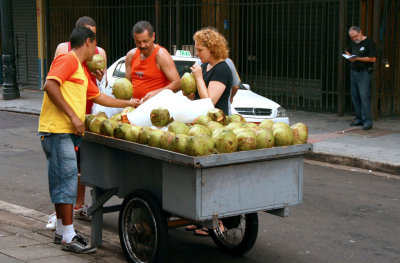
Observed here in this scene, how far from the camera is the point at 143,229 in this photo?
213 inches

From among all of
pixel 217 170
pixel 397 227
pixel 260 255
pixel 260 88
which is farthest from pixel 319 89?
pixel 217 170

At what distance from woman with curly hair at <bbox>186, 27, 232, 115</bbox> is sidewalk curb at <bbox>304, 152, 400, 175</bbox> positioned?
Answer: 4.32m

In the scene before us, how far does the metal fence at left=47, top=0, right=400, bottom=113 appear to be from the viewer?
593 inches

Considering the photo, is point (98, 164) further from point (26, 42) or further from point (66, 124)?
point (26, 42)

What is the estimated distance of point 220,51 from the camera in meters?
6.32

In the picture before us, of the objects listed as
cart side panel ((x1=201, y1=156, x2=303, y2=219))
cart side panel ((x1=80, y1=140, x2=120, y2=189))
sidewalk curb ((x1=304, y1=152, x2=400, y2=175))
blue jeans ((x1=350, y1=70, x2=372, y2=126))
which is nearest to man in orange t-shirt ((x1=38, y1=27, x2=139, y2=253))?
cart side panel ((x1=80, y1=140, x2=120, y2=189))

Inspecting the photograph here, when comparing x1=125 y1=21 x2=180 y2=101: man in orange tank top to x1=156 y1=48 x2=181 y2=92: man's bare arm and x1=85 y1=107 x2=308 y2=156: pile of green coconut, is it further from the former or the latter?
x1=85 y1=107 x2=308 y2=156: pile of green coconut

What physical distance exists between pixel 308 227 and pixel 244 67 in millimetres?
10449

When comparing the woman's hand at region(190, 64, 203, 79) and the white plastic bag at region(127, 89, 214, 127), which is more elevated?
the woman's hand at region(190, 64, 203, 79)

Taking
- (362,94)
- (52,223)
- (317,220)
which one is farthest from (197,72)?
(362,94)

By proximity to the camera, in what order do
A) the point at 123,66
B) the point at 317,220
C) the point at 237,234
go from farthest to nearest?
1. the point at 123,66
2. the point at 317,220
3. the point at 237,234

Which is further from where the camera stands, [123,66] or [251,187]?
[123,66]

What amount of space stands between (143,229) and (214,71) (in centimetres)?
172

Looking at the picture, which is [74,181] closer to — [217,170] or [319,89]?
[217,170]
